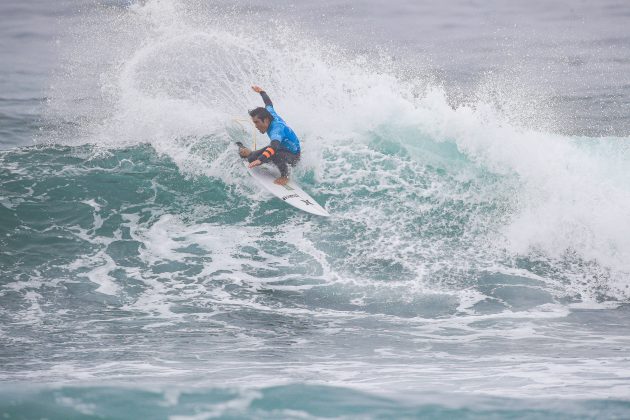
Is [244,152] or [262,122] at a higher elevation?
[262,122]

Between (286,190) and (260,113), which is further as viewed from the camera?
(286,190)

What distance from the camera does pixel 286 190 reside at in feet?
37.5

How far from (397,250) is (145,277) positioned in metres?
3.54

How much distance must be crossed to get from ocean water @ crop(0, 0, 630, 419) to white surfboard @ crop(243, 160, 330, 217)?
0.18 meters

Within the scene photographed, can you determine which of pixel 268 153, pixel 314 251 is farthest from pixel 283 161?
pixel 314 251

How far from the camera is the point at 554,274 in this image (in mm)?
9750

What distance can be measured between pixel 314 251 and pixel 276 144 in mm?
1780

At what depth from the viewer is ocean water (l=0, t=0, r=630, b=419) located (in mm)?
5547

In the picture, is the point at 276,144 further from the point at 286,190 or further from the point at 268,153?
the point at 286,190

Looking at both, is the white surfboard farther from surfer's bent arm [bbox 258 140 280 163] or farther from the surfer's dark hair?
the surfer's dark hair

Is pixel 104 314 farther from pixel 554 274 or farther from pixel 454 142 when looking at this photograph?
pixel 454 142

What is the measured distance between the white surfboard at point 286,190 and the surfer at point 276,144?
0.14 m

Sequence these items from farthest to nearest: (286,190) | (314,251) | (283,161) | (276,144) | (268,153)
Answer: (286,190)
(283,161)
(276,144)
(268,153)
(314,251)

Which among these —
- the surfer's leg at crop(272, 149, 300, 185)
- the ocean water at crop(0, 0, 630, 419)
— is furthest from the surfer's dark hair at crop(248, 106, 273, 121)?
the ocean water at crop(0, 0, 630, 419)
